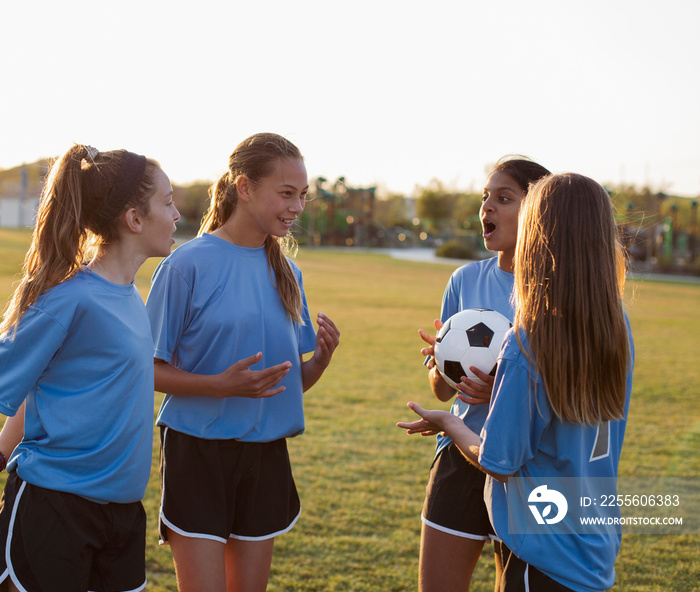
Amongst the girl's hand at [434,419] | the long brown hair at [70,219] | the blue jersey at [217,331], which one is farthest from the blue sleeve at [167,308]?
the girl's hand at [434,419]

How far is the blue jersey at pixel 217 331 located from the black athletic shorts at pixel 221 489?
2.3 inches

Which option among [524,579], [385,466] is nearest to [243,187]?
[524,579]

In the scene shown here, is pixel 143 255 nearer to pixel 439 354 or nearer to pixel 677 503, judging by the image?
pixel 439 354

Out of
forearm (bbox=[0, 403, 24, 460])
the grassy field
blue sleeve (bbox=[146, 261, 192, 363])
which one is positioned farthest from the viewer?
the grassy field

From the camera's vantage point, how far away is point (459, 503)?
2502mm

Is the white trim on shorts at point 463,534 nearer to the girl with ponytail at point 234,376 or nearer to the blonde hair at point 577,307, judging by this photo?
the girl with ponytail at point 234,376

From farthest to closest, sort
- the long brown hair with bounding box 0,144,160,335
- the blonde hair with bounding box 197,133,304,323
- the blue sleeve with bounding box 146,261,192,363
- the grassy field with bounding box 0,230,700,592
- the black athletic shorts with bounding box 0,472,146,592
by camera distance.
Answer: the grassy field with bounding box 0,230,700,592 < the blonde hair with bounding box 197,133,304,323 < the blue sleeve with bounding box 146,261,192,363 < the long brown hair with bounding box 0,144,160,335 < the black athletic shorts with bounding box 0,472,146,592

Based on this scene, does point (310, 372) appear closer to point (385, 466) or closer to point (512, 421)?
point (512, 421)

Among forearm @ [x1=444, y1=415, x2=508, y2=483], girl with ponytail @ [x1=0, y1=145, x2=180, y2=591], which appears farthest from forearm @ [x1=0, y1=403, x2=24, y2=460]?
forearm @ [x1=444, y1=415, x2=508, y2=483]

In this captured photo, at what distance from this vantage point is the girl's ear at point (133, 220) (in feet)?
7.11

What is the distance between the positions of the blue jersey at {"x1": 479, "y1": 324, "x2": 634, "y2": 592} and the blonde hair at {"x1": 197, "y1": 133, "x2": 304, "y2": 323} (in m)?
1.05

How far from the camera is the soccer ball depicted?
98.7 inches

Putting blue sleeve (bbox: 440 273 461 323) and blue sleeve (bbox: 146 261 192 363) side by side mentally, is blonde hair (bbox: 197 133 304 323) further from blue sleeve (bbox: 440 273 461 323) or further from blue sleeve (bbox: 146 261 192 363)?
blue sleeve (bbox: 440 273 461 323)

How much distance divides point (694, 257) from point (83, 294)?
132 feet
